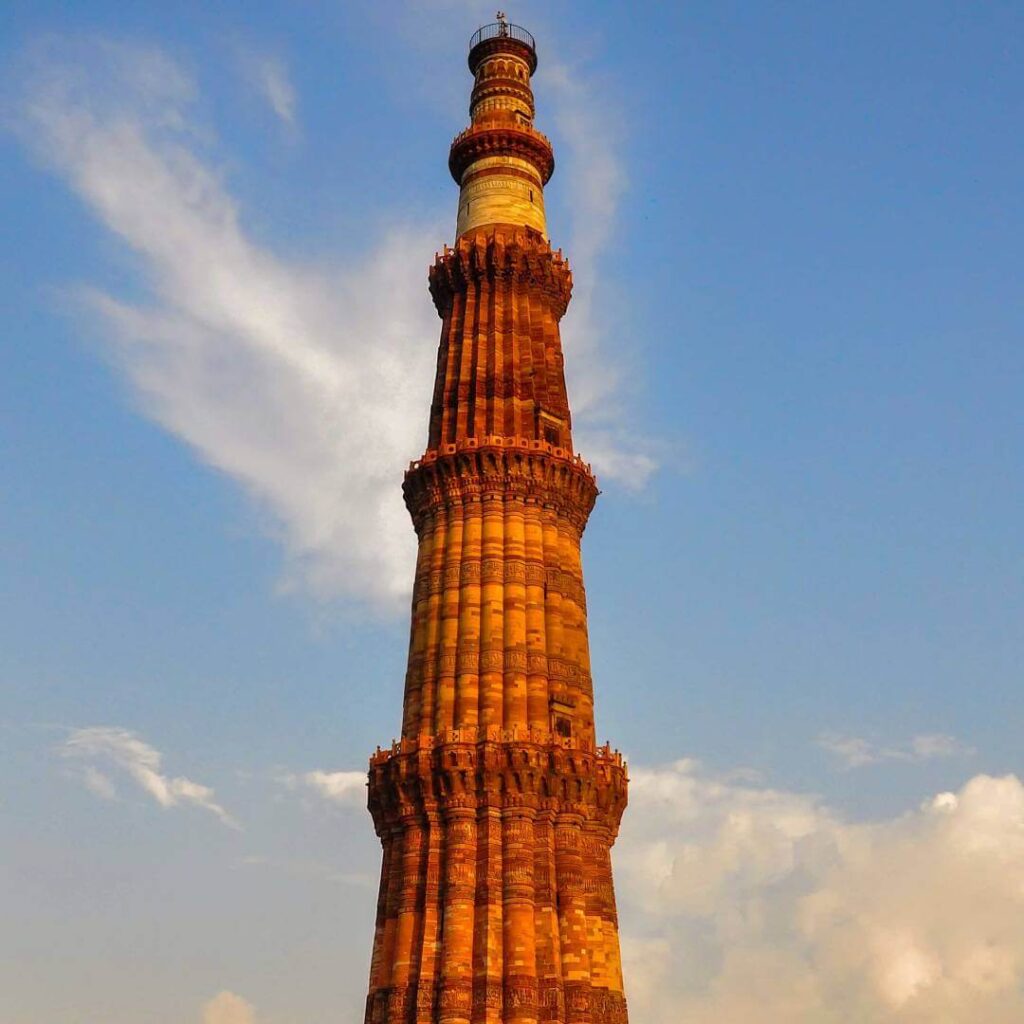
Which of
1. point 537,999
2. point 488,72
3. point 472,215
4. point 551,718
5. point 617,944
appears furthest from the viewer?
point 488,72

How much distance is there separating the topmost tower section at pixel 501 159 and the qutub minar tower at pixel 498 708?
310mm

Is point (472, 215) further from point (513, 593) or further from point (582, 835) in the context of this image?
point (582, 835)

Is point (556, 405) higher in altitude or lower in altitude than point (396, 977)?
higher

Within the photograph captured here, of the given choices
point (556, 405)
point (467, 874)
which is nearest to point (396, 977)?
point (467, 874)

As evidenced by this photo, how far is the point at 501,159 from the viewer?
54.6 meters

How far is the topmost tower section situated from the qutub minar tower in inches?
12.2

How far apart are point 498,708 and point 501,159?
25.3 meters

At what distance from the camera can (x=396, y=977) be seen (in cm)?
3700

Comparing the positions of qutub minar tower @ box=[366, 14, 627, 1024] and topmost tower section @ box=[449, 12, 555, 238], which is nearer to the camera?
qutub minar tower @ box=[366, 14, 627, 1024]

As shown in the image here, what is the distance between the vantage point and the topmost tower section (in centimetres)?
Answer: 5350

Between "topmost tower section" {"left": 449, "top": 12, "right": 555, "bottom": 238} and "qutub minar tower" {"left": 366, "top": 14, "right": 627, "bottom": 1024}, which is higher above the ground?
"topmost tower section" {"left": 449, "top": 12, "right": 555, "bottom": 238}

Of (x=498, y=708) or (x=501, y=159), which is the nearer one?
(x=498, y=708)

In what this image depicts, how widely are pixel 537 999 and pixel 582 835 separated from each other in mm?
5397

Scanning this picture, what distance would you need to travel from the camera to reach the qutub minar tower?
36.9 meters
